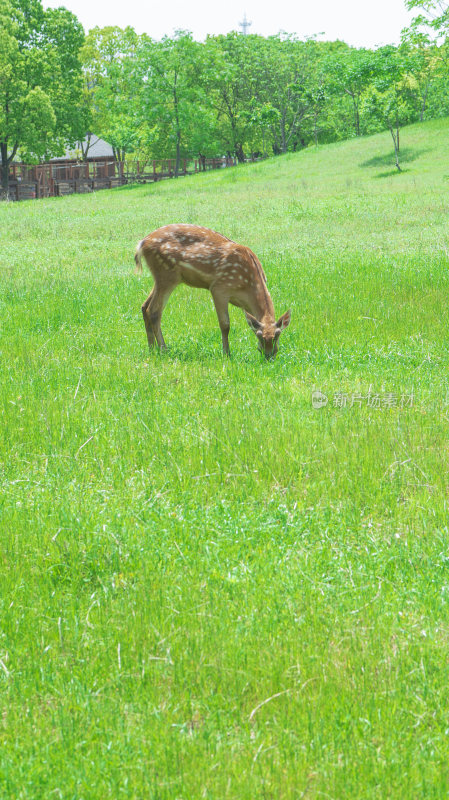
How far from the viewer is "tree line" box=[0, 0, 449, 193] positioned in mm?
52406

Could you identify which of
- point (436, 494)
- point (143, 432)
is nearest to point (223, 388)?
point (143, 432)

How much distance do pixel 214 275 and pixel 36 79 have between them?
5231cm

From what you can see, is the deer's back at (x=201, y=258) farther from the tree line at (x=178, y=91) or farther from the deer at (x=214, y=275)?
the tree line at (x=178, y=91)

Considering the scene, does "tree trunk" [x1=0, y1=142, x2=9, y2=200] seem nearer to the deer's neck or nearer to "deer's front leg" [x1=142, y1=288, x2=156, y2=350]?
"deer's front leg" [x1=142, y1=288, x2=156, y2=350]

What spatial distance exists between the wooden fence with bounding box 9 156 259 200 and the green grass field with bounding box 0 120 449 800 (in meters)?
52.4

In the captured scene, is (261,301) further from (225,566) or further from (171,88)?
(171,88)

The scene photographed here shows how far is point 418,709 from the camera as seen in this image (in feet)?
10.0

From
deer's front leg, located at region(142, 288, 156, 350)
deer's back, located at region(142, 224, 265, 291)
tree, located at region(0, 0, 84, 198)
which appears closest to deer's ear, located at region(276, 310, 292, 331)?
deer's back, located at region(142, 224, 265, 291)

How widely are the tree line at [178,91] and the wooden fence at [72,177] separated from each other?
1.45 meters

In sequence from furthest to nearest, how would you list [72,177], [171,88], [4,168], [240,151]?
[240,151], [72,177], [171,88], [4,168]

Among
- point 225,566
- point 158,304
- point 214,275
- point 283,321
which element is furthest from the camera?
point 158,304

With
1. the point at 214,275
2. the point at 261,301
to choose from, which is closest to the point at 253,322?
the point at 261,301

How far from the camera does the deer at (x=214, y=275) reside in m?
8.79

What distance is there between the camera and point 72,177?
68.4 meters
